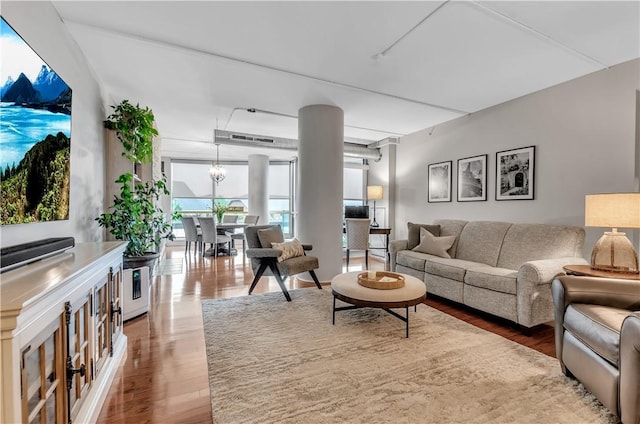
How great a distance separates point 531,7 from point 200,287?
4.57 meters

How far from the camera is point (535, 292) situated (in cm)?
267

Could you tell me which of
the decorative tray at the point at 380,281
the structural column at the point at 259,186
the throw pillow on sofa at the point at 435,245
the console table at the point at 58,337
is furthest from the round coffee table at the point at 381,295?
the structural column at the point at 259,186

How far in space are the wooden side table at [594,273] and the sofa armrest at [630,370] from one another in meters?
1.03

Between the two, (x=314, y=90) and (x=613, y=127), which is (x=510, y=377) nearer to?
Answer: (x=613, y=127)

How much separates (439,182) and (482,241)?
1.70 metres

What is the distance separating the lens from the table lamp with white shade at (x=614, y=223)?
2.33m

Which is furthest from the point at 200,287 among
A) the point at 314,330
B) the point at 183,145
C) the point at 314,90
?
the point at 183,145

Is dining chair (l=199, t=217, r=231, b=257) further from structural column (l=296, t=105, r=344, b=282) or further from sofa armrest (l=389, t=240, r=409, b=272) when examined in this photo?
sofa armrest (l=389, t=240, r=409, b=272)

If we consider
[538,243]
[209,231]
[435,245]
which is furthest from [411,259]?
[209,231]

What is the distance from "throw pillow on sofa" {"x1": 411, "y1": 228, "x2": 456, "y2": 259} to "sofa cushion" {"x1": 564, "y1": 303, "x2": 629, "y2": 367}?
78.2 inches

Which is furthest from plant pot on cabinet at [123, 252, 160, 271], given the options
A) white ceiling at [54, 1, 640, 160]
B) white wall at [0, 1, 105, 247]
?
white ceiling at [54, 1, 640, 160]

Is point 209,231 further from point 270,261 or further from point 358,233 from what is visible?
point 358,233

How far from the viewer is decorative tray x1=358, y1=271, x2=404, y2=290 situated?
269 cm

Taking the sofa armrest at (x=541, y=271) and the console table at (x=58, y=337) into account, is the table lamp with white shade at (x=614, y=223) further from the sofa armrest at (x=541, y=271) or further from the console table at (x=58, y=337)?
the console table at (x=58, y=337)
